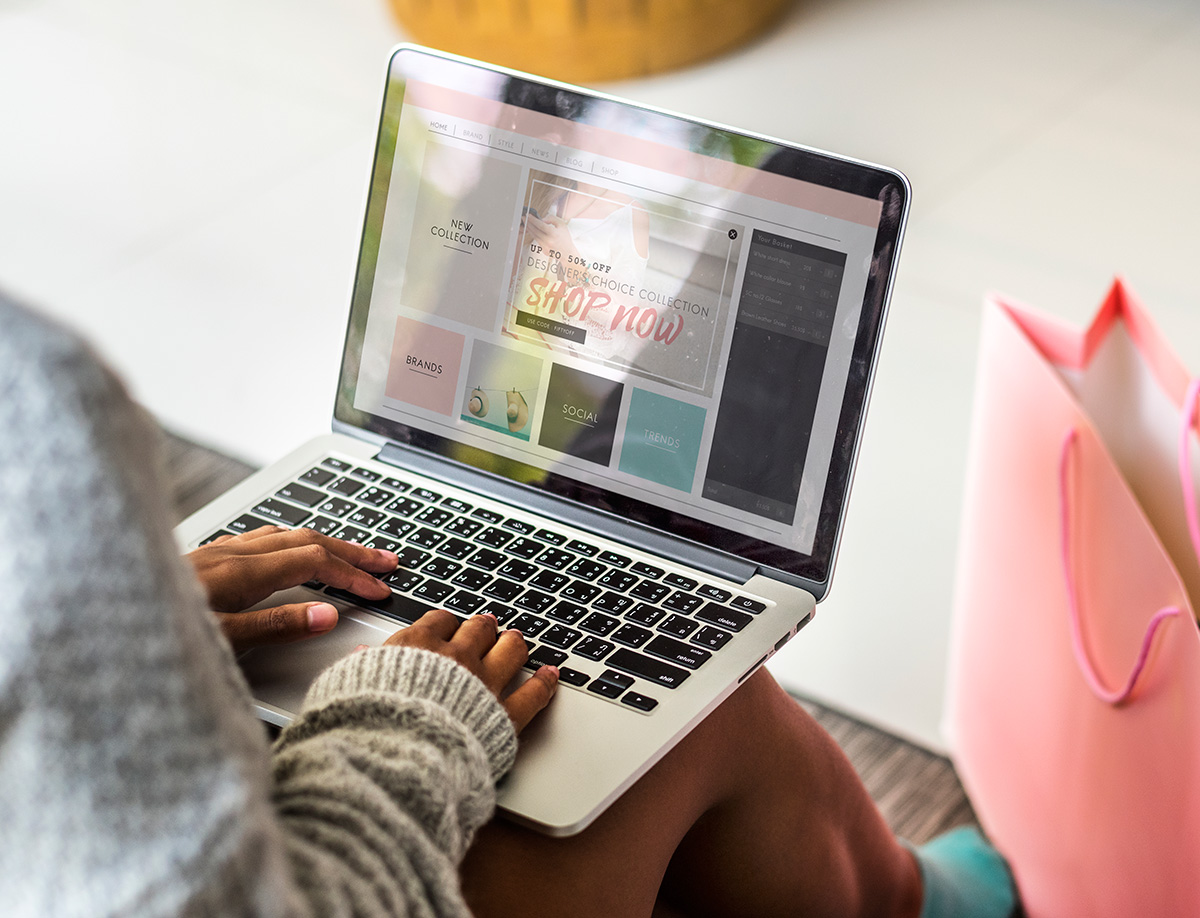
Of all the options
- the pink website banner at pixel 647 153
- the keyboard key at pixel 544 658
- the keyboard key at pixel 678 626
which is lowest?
the keyboard key at pixel 544 658

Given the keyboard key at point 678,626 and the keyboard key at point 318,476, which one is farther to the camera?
the keyboard key at point 318,476

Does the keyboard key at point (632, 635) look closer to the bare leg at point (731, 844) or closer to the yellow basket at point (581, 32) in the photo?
the bare leg at point (731, 844)

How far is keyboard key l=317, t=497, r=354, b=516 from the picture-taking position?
31.3 inches

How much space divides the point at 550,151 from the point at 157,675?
489 millimetres

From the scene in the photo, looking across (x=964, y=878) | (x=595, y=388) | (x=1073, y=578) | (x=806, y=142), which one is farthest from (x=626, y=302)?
(x=806, y=142)

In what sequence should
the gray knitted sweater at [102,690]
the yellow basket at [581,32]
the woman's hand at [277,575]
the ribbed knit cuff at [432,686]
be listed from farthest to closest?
the yellow basket at [581,32] → the woman's hand at [277,575] → the ribbed knit cuff at [432,686] → the gray knitted sweater at [102,690]

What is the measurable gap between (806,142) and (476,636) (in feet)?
5.18

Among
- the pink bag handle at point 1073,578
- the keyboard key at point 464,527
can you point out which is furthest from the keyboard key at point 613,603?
the pink bag handle at point 1073,578

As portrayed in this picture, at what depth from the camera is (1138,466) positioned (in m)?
0.85

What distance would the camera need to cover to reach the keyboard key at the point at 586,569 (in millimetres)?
747

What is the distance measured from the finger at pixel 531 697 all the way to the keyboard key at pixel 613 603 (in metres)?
0.08

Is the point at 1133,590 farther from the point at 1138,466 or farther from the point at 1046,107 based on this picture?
the point at 1046,107

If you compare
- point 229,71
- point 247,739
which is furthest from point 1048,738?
point 229,71

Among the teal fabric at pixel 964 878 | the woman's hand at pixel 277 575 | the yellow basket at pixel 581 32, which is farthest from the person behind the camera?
the yellow basket at pixel 581 32
